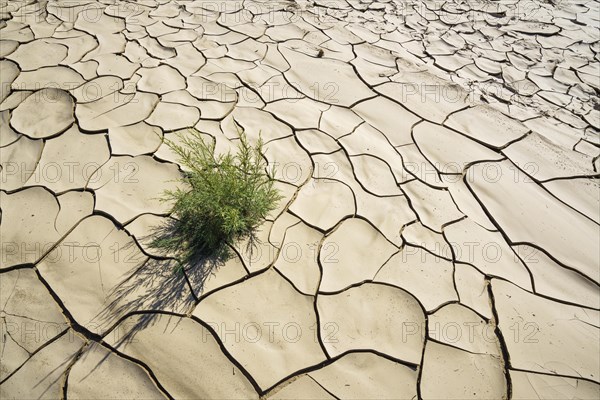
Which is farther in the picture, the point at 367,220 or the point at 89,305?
the point at 367,220

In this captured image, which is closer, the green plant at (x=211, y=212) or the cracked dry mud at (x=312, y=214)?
the cracked dry mud at (x=312, y=214)

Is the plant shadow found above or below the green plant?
below

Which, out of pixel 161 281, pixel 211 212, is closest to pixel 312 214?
pixel 211 212

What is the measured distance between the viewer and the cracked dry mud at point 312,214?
1.33 metres

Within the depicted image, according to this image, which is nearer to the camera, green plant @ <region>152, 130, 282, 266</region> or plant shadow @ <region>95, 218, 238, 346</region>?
plant shadow @ <region>95, 218, 238, 346</region>

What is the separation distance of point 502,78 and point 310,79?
1.40 metres

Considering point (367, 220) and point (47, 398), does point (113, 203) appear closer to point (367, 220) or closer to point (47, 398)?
point (47, 398)

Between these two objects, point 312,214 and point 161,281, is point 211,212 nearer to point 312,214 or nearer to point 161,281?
point 161,281

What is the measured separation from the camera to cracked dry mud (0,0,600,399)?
133cm

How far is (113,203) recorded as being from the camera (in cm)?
177

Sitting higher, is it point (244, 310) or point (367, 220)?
point (367, 220)

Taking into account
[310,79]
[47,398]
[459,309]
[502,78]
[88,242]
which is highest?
[502,78]

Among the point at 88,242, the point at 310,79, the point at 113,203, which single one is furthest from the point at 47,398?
the point at 310,79

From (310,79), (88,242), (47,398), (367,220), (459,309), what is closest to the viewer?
(47,398)
